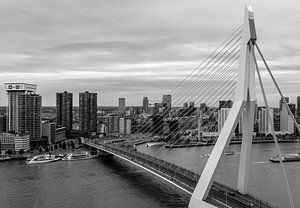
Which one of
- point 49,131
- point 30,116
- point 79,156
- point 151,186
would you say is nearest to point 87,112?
point 49,131

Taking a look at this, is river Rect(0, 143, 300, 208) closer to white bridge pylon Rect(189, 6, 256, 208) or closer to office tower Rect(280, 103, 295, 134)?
white bridge pylon Rect(189, 6, 256, 208)

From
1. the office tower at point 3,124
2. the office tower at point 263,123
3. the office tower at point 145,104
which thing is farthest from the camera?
the office tower at point 145,104

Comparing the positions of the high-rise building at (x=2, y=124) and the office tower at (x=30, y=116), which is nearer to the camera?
the office tower at (x=30, y=116)

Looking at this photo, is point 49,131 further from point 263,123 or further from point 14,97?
point 263,123

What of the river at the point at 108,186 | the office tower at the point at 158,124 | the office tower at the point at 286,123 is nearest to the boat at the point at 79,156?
the river at the point at 108,186

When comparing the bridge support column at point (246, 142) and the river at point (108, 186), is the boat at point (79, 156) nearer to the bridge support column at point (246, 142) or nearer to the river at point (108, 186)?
the river at point (108, 186)

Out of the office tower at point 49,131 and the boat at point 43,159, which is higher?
the office tower at point 49,131

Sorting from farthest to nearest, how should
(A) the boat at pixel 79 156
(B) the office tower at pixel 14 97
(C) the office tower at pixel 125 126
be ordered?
(C) the office tower at pixel 125 126
(B) the office tower at pixel 14 97
(A) the boat at pixel 79 156
